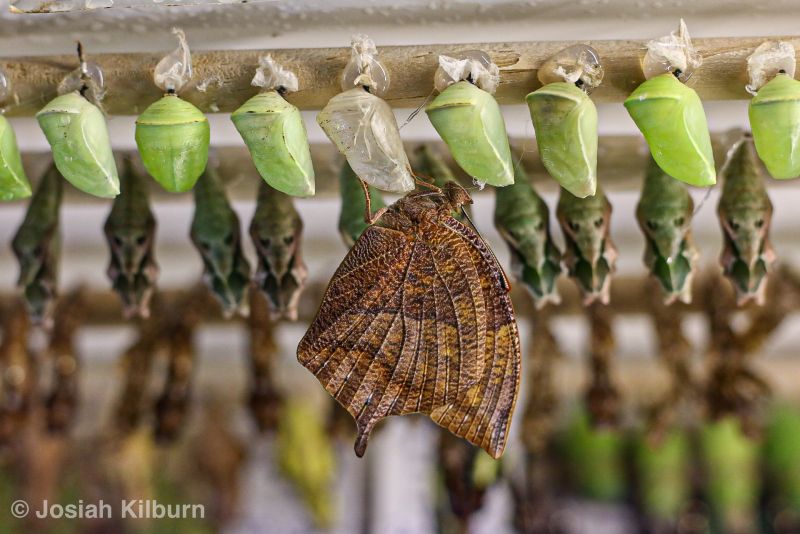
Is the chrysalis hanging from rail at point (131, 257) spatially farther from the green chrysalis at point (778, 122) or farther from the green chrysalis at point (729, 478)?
the green chrysalis at point (729, 478)

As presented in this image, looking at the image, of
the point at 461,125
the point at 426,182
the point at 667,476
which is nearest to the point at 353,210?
the point at 426,182

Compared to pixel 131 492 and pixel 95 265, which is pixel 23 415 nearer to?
pixel 131 492

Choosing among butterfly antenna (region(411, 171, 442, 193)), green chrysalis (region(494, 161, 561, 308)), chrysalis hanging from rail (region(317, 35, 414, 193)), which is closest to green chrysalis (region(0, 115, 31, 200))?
chrysalis hanging from rail (region(317, 35, 414, 193))

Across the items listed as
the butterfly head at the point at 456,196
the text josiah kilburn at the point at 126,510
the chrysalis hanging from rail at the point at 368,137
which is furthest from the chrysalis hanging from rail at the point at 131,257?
the text josiah kilburn at the point at 126,510

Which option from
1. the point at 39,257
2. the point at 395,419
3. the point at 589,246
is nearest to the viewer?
the point at 589,246

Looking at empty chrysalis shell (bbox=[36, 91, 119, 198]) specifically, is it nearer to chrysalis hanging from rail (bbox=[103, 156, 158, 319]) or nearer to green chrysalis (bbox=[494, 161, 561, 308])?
chrysalis hanging from rail (bbox=[103, 156, 158, 319])

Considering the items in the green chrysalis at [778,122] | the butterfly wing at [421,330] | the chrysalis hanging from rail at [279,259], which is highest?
the green chrysalis at [778,122]

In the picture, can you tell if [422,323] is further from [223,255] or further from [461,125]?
[223,255]
